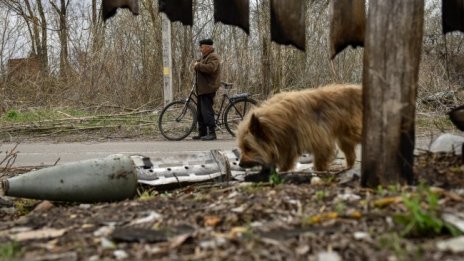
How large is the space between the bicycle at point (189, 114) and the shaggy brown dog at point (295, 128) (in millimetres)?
8496

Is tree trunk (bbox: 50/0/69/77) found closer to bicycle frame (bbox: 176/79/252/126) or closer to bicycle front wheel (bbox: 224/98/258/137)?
bicycle frame (bbox: 176/79/252/126)

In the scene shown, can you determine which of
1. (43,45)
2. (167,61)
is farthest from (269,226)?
(43,45)

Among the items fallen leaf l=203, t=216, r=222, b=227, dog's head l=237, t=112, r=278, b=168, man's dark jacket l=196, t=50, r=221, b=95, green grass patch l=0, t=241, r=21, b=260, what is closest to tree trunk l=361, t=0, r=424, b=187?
fallen leaf l=203, t=216, r=222, b=227

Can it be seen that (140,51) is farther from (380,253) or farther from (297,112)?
(380,253)

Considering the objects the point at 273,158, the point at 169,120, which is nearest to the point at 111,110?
the point at 169,120

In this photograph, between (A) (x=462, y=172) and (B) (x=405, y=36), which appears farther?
(A) (x=462, y=172)

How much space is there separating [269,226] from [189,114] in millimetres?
12783

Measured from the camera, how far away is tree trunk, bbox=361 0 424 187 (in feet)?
12.8

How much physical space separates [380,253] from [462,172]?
1.83 meters

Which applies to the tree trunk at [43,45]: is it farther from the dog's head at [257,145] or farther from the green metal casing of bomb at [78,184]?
the green metal casing of bomb at [78,184]

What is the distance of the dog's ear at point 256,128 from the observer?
6.88 m

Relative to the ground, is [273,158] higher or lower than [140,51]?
lower

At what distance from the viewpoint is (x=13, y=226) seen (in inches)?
163

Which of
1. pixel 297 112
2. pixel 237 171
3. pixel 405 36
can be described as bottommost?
pixel 237 171
